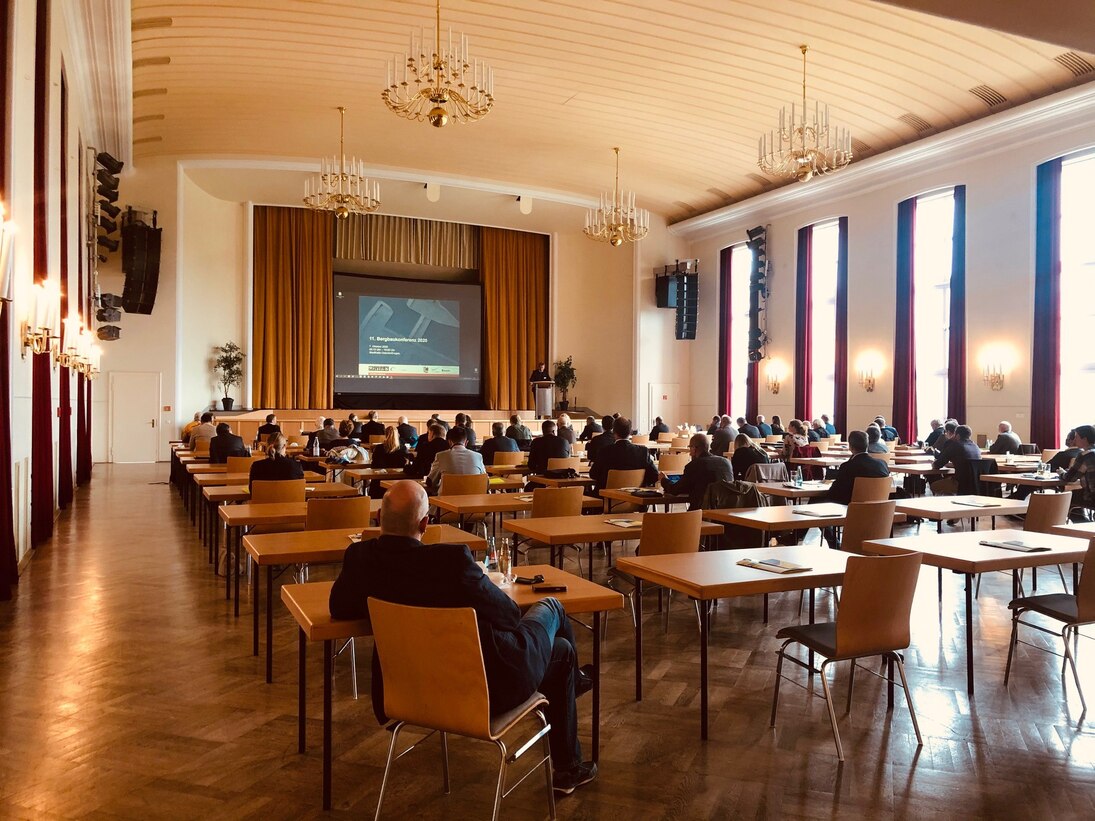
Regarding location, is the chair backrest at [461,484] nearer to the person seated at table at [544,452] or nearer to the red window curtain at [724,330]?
the person seated at table at [544,452]

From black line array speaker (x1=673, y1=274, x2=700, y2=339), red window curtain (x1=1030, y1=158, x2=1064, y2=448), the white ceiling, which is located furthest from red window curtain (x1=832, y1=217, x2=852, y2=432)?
black line array speaker (x1=673, y1=274, x2=700, y2=339)

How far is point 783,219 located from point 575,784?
59.1 feet

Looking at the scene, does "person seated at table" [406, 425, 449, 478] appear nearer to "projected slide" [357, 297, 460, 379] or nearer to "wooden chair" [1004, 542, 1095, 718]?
"wooden chair" [1004, 542, 1095, 718]

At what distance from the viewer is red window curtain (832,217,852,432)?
17.5 m

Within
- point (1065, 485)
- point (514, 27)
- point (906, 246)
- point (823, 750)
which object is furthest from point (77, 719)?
point (906, 246)

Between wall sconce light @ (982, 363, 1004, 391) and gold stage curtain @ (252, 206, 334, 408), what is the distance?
15002 mm

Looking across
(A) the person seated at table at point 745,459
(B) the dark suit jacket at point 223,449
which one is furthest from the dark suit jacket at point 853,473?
(B) the dark suit jacket at point 223,449

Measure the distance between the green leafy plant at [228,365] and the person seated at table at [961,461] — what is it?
52.8 feet

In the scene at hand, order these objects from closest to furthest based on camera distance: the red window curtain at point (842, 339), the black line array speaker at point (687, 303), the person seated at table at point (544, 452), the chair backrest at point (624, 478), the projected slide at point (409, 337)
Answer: the chair backrest at point (624, 478) → the person seated at table at point (544, 452) → the red window curtain at point (842, 339) → the black line array speaker at point (687, 303) → the projected slide at point (409, 337)

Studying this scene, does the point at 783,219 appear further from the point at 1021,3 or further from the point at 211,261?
the point at 1021,3

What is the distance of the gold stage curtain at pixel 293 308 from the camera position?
828 inches

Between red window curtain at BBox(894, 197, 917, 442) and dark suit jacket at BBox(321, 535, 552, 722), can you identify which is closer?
dark suit jacket at BBox(321, 535, 552, 722)

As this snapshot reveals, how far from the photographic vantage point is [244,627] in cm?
Answer: 529

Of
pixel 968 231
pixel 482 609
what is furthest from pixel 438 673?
pixel 968 231
